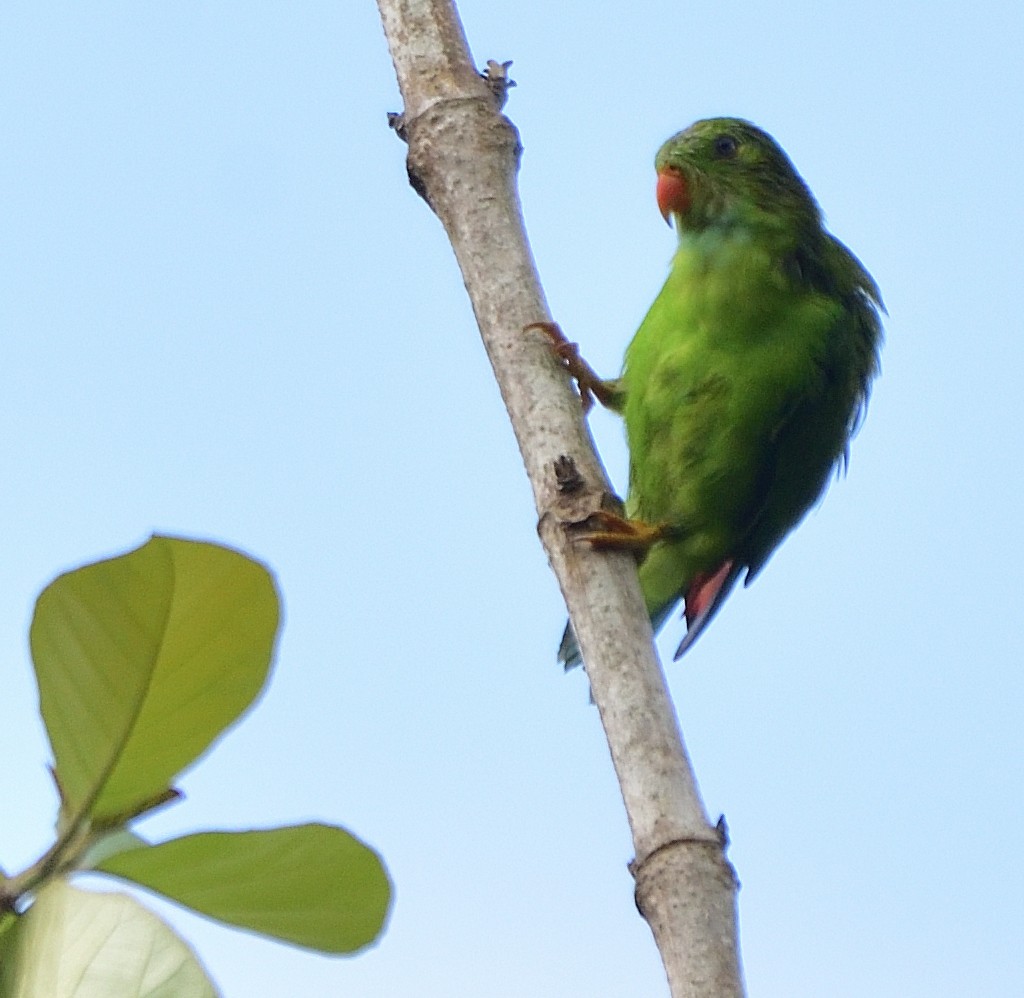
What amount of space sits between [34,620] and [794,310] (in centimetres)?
270

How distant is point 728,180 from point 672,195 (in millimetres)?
153

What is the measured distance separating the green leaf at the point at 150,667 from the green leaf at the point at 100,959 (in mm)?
118

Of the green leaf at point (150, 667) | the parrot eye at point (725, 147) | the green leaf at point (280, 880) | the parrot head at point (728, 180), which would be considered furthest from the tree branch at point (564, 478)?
the parrot eye at point (725, 147)

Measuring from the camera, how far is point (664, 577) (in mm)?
3488

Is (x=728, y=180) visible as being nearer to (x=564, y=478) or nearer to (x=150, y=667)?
(x=564, y=478)

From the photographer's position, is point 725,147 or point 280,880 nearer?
point 280,880

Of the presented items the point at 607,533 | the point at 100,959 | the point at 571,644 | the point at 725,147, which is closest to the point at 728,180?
the point at 725,147

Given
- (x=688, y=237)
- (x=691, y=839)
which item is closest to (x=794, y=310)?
(x=688, y=237)

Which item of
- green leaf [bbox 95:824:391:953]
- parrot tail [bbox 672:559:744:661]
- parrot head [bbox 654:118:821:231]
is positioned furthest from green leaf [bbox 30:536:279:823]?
parrot head [bbox 654:118:821:231]

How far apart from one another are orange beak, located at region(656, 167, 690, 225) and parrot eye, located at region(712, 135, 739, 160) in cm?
13

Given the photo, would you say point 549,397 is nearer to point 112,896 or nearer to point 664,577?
point 112,896

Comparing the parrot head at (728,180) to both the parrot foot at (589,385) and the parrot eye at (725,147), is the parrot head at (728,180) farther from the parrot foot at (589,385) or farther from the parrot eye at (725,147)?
the parrot foot at (589,385)

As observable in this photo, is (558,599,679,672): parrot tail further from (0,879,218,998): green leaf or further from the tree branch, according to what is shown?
(0,879,218,998): green leaf

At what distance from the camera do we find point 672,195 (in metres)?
3.70
